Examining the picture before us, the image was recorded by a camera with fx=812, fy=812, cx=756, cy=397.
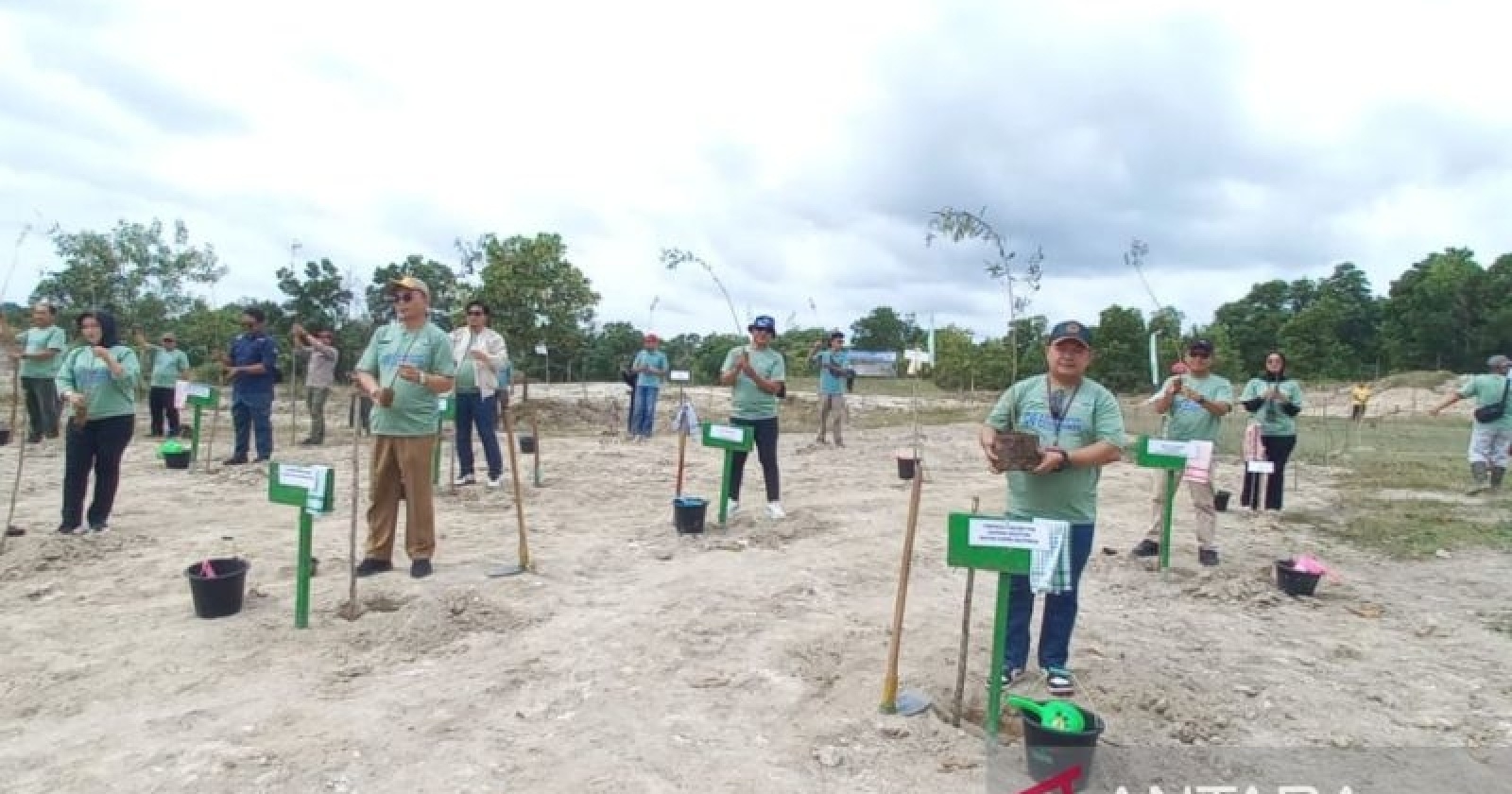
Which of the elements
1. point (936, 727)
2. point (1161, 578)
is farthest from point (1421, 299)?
point (936, 727)

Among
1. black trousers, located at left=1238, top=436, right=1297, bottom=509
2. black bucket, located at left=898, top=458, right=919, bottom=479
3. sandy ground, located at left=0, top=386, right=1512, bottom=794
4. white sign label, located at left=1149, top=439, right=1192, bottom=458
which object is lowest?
sandy ground, located at left=0, top=386, right=1512, bottom=794

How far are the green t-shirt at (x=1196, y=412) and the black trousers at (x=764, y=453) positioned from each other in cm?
318

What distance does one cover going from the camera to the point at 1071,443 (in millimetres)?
3648

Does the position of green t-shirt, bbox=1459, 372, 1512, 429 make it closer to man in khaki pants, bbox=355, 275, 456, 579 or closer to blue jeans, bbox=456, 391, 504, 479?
blue jeans, bbox=456, 391, 504, 479

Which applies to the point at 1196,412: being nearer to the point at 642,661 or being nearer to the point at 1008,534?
the point at 1008,534

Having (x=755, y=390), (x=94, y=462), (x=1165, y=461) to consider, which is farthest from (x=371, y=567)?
(x=1165, y=461)

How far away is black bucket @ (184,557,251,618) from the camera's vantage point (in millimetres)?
4559

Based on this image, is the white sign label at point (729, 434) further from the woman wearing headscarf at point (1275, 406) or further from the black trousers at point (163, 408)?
the black trousers at point (163, 408)

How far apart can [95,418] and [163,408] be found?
7822 mm

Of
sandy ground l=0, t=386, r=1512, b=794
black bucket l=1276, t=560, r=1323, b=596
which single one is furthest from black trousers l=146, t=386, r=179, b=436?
black bucket l=1276, t=560, r=1323, b=596

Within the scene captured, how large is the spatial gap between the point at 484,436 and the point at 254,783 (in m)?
5.67

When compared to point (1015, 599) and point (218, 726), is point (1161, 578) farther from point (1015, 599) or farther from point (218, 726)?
point (218, 726)

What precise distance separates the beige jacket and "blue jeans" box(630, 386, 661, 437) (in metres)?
6.03

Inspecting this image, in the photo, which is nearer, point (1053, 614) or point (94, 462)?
point (1053, 614)
